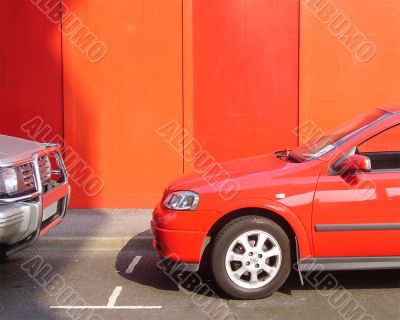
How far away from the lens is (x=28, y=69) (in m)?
8.48

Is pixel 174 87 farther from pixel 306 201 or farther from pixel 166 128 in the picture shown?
pixel 306 201

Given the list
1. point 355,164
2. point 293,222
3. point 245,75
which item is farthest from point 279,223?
point 245,75

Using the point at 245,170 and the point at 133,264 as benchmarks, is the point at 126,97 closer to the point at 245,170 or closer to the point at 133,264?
the point at 133,264

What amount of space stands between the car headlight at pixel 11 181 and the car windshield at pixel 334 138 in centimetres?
237

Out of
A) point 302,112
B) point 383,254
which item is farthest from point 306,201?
point 302,112

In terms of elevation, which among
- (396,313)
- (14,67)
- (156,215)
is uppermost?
(14,67)

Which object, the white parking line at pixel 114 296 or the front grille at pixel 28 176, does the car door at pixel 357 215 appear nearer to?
the white parking line at pixel 114 296

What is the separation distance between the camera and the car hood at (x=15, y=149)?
16.0 ft

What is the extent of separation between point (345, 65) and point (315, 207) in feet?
12.9

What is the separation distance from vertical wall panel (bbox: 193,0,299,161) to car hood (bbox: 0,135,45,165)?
3.29 metres

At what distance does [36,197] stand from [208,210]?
142 cm

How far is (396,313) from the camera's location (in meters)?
4.80

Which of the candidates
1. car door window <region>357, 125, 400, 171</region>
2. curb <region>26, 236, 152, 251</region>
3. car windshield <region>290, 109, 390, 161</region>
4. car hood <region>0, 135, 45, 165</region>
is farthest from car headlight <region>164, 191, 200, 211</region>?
curb <region>26, 236, 152, 251</region>

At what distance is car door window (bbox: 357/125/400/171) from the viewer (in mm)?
5336
